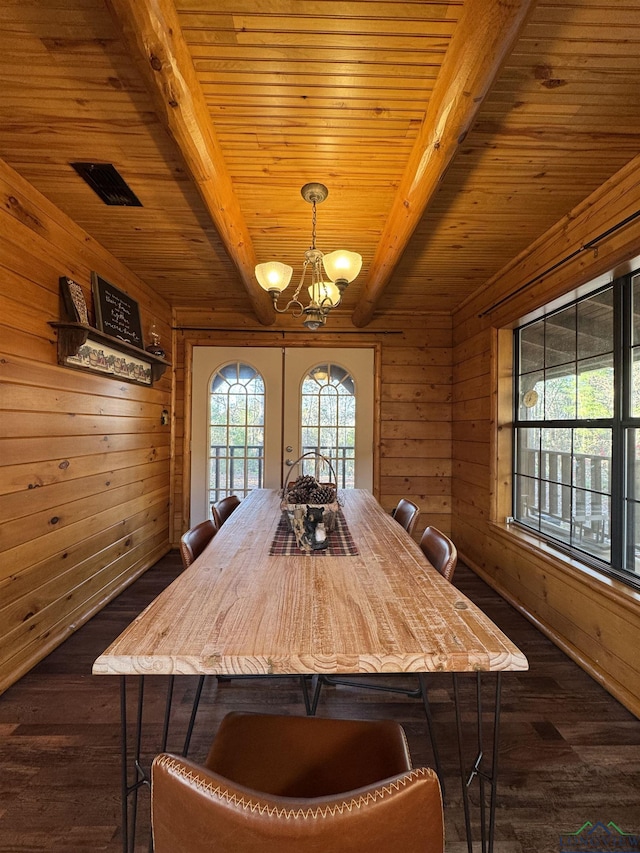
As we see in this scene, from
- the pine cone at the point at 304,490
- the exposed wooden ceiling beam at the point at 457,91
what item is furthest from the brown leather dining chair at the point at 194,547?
the exposed wooden ceiling beam at the point at 457,91

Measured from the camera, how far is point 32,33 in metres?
1.25

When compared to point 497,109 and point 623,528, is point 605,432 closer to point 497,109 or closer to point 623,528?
point 623,528

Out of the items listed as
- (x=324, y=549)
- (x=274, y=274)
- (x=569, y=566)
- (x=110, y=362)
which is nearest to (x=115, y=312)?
(x=110, y=362)

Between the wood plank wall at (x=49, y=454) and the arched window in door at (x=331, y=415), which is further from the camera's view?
the arched window in door at (x=331, y=415)

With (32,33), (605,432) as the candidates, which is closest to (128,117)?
(32,33)

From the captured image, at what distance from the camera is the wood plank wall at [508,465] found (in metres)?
1.83

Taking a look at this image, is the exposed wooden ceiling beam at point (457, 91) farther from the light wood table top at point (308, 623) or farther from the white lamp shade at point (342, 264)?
the light wood table top at point (308, 623)

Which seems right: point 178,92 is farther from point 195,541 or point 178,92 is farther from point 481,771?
point 481,771

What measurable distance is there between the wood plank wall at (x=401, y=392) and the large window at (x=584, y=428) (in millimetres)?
1019

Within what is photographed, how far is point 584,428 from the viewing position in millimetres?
2275

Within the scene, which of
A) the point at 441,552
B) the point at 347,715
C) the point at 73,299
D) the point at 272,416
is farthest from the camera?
the point at 272,416

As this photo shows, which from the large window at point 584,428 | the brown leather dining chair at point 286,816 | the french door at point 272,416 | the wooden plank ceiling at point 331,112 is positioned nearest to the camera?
the brown leather dining chair at point 286,816

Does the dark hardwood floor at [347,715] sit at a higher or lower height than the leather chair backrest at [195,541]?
lower

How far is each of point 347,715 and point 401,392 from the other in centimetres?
289
